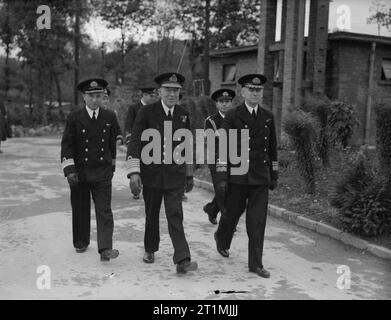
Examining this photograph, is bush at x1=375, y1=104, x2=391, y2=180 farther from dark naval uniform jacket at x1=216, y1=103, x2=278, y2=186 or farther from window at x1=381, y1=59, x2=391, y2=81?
window at x1=381, y1=59, x2=391, y2=81

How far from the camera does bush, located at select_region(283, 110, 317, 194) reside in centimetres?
917

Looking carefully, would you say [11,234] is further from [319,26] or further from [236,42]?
[236,42]

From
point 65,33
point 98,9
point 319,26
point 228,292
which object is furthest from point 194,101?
point 98,9

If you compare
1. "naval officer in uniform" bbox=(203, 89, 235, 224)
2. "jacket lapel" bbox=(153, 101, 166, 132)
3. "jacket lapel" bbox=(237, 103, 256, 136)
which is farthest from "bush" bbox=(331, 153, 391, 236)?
"jacket lapel" bbox=(153, 101, 166, 132)

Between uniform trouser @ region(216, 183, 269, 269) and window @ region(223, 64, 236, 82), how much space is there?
61.3ft

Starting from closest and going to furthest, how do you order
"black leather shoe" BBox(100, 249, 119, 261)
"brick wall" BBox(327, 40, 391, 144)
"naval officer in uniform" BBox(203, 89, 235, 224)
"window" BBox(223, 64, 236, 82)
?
"black leather shoe" BBox(100, 249, 119, 261) < "naval officer in uniform" BBox(203, 89, 235, 224) < "brick wall" BBox(327, 40, 391, 144) < "window" BBox(223, 64, 236, 82)

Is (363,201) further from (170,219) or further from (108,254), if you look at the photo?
(108,254)

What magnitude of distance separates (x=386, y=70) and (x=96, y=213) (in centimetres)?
1584

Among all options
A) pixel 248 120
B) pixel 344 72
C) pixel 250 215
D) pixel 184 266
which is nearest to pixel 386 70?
pixel 344 72

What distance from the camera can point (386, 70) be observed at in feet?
63.3

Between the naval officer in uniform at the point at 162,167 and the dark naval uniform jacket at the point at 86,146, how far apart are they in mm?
512

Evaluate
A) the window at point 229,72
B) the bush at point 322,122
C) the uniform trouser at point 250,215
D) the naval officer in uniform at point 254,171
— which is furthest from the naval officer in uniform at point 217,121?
the window at point 229,72

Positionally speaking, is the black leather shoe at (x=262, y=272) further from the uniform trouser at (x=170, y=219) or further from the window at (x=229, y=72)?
the window at (x=229, y=72)
